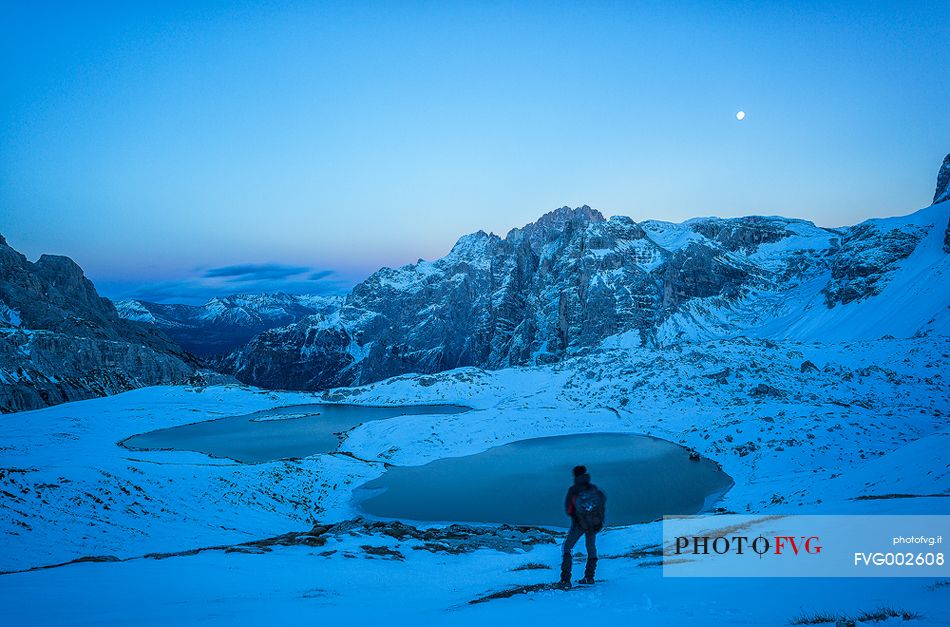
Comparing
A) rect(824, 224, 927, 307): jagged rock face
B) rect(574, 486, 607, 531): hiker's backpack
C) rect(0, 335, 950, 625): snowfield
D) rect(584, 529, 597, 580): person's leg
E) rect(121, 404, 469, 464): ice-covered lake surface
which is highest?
rect(824, 224, 927, 307): jagged rock face

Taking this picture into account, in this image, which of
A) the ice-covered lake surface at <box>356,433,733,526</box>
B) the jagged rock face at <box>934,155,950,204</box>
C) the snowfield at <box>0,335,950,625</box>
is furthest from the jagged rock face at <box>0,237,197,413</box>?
the jagged rock face at <box>934,155,950,204</box>

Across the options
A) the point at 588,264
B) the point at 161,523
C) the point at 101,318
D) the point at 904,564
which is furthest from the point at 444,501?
the point at 101,318

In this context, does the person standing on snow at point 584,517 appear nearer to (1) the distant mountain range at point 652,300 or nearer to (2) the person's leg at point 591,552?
(2) the person's leg at point 591,552

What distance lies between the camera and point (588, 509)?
8.84 m

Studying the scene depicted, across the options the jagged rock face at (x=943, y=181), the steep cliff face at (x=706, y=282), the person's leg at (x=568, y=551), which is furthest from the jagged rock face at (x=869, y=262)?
the person's leg at (x=568, y=551)

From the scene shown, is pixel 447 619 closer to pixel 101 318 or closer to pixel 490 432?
pixel 490 432

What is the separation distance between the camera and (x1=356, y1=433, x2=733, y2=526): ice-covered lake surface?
29.8 meters

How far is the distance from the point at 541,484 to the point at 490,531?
633 inches

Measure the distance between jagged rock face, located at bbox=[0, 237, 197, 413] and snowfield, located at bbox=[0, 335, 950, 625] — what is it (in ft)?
74.1

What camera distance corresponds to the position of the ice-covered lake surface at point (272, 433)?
184 feet

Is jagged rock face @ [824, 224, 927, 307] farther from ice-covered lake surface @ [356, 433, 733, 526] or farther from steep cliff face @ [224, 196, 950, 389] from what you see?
ice-covered lake surface @ [356, 433, 733, 526]

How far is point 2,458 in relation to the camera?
37.4 metres

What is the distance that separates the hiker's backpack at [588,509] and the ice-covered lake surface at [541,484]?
2019 centimetres

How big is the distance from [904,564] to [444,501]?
2788 centimetres
